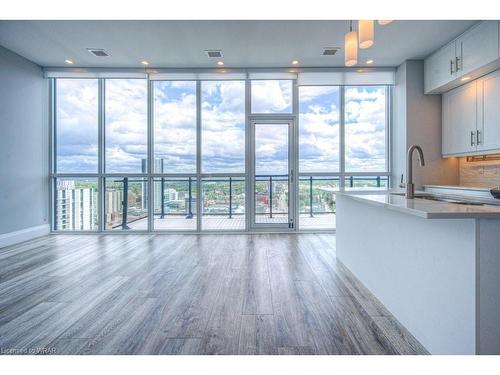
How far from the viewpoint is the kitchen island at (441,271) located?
1.23m

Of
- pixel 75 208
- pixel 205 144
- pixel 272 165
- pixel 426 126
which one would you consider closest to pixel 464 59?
pixel 426 126

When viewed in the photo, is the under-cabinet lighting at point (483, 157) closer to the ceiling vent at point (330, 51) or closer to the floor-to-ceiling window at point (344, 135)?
the floor-to-ceiling window at point (344, 135)

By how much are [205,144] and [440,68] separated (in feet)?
12.8

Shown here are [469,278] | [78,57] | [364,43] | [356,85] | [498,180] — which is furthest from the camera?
[356,85]

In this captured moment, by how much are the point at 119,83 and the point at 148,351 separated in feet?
15.5

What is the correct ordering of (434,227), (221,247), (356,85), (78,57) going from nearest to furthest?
1. (434,227)
2. (221,247)
3. (78,57)
4. (356,85)

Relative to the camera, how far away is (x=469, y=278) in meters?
1.27

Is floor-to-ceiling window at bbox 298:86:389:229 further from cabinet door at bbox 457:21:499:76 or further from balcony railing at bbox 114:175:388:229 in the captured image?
cabinet door at bbox 457:21:499:76

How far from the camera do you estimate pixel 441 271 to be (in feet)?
4.80

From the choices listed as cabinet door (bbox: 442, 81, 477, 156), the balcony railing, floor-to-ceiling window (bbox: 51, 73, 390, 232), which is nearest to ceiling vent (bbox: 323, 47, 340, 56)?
floor-to-ceiling window (bbox: 51, 73, 390, 232)

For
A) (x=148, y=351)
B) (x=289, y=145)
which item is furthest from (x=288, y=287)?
(x=289, y=145)

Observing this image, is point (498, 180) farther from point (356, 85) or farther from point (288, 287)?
point (288, 287)

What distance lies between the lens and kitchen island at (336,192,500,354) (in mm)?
1231

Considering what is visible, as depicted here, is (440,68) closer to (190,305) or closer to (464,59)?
(464,59)
